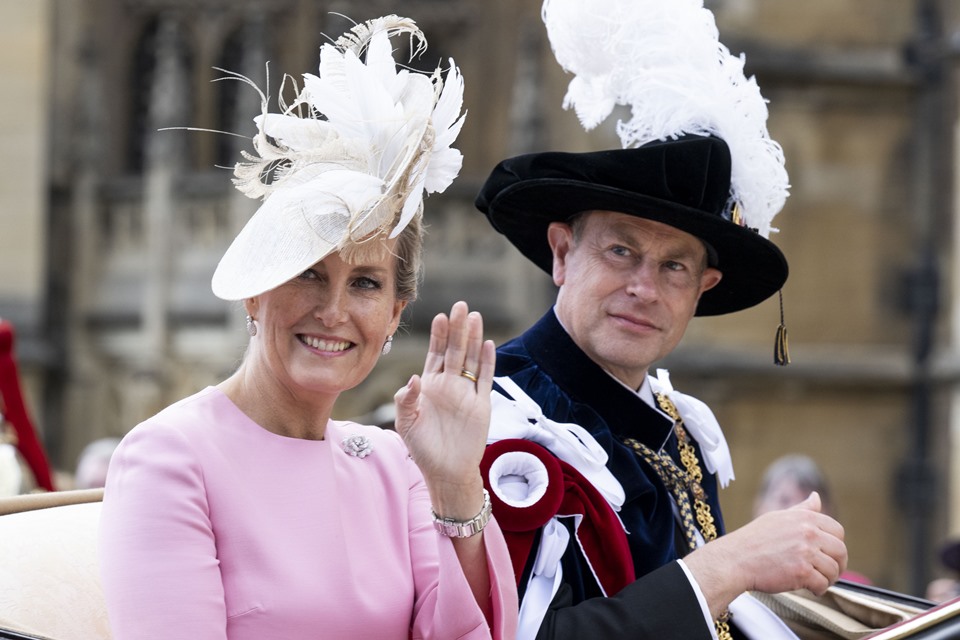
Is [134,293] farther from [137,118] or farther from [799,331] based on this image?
[799,331]

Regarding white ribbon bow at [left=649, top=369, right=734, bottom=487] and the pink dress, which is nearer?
the pink dress

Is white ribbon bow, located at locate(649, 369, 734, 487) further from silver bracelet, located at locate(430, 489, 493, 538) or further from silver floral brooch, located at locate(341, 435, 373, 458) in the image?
silver bracelet, located at locate(430, 489, 493, 538)

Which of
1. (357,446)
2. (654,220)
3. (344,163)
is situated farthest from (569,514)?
(344,163)

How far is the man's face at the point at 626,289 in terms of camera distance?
11.1 ft

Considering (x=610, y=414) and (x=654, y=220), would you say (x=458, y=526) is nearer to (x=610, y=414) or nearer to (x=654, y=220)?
(x=610, y=414)

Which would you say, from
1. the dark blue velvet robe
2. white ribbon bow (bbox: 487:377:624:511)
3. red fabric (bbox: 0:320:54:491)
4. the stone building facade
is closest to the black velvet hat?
the dark blue velvet robe

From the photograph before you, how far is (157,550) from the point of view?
241 cm

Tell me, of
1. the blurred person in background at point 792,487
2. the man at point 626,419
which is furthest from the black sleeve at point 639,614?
the blurred person in background at point 792,487

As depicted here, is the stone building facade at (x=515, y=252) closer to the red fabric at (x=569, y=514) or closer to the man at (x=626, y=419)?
the man at (x=626, y=419)

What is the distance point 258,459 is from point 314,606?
0.84 ft

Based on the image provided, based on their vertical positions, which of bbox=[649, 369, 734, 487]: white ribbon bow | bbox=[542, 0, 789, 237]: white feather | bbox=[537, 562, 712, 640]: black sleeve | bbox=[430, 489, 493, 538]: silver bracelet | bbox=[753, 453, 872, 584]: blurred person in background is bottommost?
bbox=[753, 453, 872, 584]: blurred person in background

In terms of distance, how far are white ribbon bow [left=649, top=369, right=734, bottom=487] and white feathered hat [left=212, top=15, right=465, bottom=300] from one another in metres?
1.19

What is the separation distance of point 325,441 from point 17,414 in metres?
3.07

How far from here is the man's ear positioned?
3.52 metres
